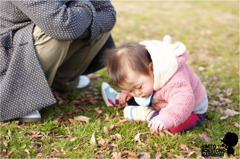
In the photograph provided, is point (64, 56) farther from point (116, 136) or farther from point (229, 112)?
point (229, 112)

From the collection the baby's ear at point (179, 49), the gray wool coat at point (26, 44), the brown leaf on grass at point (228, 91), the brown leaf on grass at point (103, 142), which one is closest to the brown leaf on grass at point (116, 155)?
the brown leaf on grass at point (103, 142)

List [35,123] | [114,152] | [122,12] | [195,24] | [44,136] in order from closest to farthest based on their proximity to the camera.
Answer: [114,152] < [44,136] < [35,123] < [195,24] < [122,12]

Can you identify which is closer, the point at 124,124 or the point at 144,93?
the point at 144,93

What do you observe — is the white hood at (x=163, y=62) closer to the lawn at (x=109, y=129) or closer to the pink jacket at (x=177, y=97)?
the pink jacket at (x=177, y=97)

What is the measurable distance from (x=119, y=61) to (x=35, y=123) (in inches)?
47.4

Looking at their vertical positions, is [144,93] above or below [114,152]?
above

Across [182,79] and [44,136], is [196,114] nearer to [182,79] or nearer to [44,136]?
[182,79]

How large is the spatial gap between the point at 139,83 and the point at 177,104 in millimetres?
433

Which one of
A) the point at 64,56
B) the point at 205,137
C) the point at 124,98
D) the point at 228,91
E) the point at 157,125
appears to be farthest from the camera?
the point at 228,91

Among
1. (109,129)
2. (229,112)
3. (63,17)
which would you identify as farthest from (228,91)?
(63,17)

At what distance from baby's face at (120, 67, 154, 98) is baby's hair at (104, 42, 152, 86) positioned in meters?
0.04

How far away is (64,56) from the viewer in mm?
3010

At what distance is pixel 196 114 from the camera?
3.00 metres

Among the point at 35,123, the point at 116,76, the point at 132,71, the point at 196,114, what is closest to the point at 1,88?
the point at 35,123
